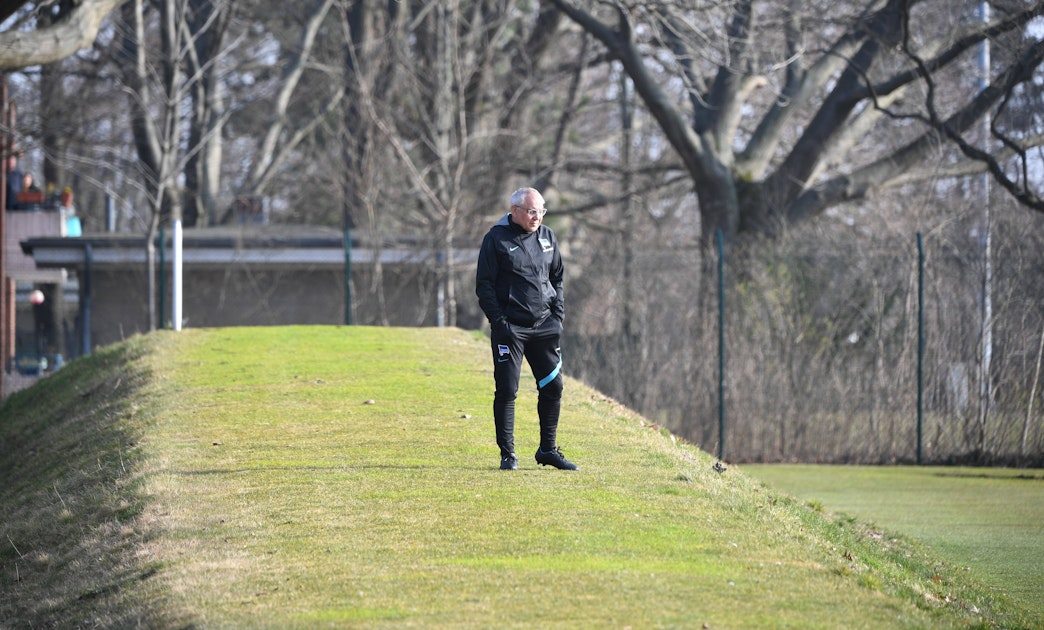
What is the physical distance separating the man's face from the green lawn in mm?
4057

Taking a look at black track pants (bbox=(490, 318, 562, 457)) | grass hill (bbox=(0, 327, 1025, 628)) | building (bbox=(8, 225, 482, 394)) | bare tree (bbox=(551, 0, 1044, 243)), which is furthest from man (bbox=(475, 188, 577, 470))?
building (bbox=(8, 225, 482, 394))

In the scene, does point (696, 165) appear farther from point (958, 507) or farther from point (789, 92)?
point (958, 507)

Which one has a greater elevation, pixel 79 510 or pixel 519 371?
pixel 519 371

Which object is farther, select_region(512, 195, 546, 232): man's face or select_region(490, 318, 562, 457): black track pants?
select_region(490, 318, 562, 457): black track pants

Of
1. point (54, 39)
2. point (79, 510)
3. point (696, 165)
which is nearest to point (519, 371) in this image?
point (79, 510)

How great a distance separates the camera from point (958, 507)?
14.0 metres

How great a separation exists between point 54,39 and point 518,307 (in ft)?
28.8

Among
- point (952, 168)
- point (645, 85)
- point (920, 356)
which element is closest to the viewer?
point (920, 356)

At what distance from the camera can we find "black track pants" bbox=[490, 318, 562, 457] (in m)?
9.21

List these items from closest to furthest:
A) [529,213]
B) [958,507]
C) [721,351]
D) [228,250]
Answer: [529,213] < [958,507] < [721,351] < [228,250]

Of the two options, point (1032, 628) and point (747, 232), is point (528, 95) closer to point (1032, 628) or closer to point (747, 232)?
point (747, 232)

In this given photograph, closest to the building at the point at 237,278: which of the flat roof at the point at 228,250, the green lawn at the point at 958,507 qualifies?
the flat roof at the point at 228,250

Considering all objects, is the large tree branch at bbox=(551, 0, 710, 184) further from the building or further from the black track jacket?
the black track jacket

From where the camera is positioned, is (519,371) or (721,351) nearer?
(519,371)
